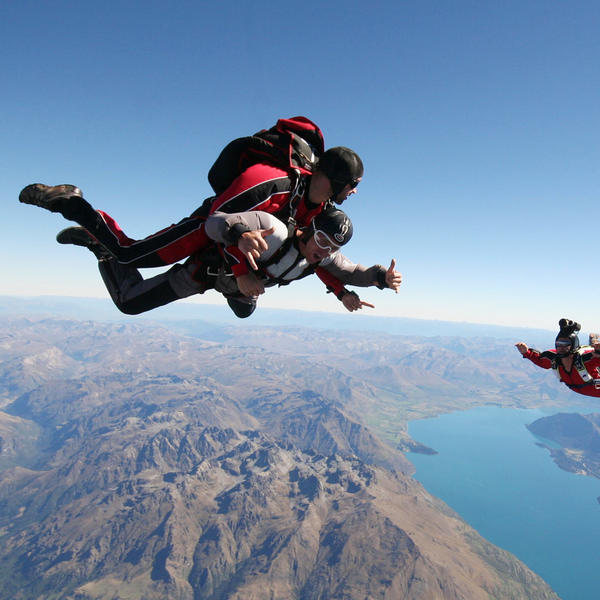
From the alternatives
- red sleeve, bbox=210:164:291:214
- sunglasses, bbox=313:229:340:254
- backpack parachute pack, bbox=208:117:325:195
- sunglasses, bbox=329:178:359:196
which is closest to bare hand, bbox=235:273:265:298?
red sleeve, bbox=210:164:291:214

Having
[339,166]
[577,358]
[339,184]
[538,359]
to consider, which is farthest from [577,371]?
[339,166]

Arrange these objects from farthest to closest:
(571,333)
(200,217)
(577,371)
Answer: (577,371) < (571,333) < (200,217)

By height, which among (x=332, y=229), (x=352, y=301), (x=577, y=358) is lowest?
(x=577, y=358)

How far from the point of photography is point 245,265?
343 cm

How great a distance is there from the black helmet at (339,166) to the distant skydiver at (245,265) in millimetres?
362

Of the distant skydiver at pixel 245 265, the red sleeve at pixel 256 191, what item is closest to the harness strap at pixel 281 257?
the distant skydiver at pixel 245 265

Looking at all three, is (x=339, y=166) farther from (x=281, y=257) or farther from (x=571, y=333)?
(x=571, y=333)

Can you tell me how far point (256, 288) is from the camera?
3.44 metres

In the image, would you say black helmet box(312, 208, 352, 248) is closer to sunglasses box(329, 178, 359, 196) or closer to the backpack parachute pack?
sunglasses box(329, 178, 359, 196)

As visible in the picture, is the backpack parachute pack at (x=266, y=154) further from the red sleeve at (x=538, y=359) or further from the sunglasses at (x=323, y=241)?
the red sleeve at (x=538, y=359)

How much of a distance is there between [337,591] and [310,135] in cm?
24209

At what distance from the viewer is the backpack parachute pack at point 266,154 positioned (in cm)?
376

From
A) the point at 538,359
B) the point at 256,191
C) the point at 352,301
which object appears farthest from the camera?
the point at 538,359

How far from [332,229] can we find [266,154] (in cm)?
107
